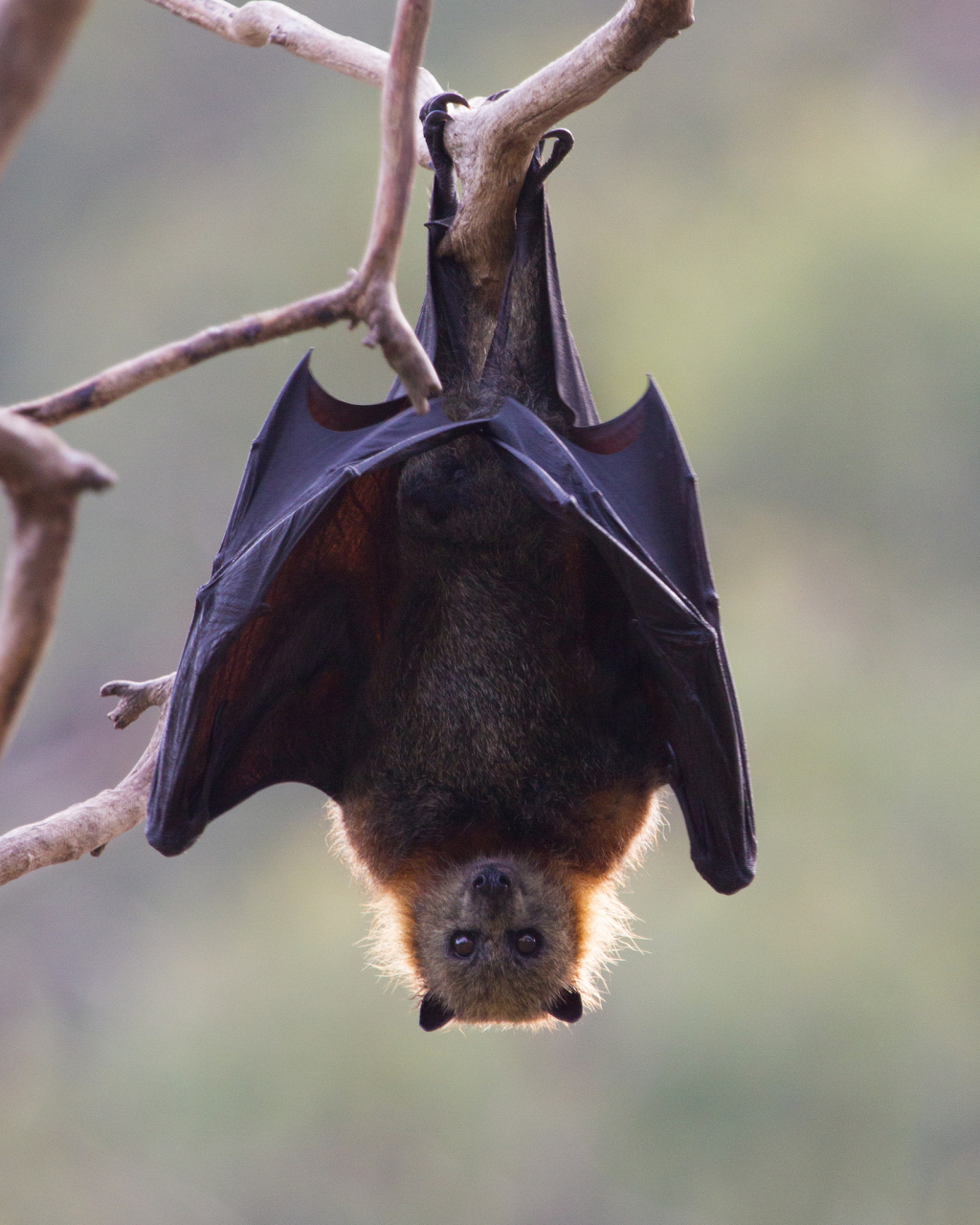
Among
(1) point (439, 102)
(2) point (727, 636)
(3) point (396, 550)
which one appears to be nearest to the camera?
(1) point (439, 102)

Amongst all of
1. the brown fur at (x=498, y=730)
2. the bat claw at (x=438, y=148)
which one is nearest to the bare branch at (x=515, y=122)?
the bat claw at (x=438, y=148)

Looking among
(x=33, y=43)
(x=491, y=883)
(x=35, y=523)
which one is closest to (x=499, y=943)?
(x=491, y=883)

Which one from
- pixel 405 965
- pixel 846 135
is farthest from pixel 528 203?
pixel 846 135

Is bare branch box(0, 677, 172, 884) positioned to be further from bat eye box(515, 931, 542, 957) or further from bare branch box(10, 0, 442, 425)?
bare branch box(10, 0, 442, 425)

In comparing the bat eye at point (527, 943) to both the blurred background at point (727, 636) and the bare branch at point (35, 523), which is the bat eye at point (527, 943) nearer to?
the bare branch at point (35, 523)

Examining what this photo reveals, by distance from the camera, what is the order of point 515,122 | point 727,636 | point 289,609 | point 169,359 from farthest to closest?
point 727,636
point 289,609
point 515,122
point 169,359

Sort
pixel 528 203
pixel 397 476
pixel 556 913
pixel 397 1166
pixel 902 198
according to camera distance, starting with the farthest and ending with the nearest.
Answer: pixel 902 198, pixel 397 1166, pixel 556 913, pixel 397 476, pixel 528 203

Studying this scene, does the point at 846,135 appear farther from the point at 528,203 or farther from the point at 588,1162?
the point at 528,203

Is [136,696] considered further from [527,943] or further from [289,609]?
[527,943]
